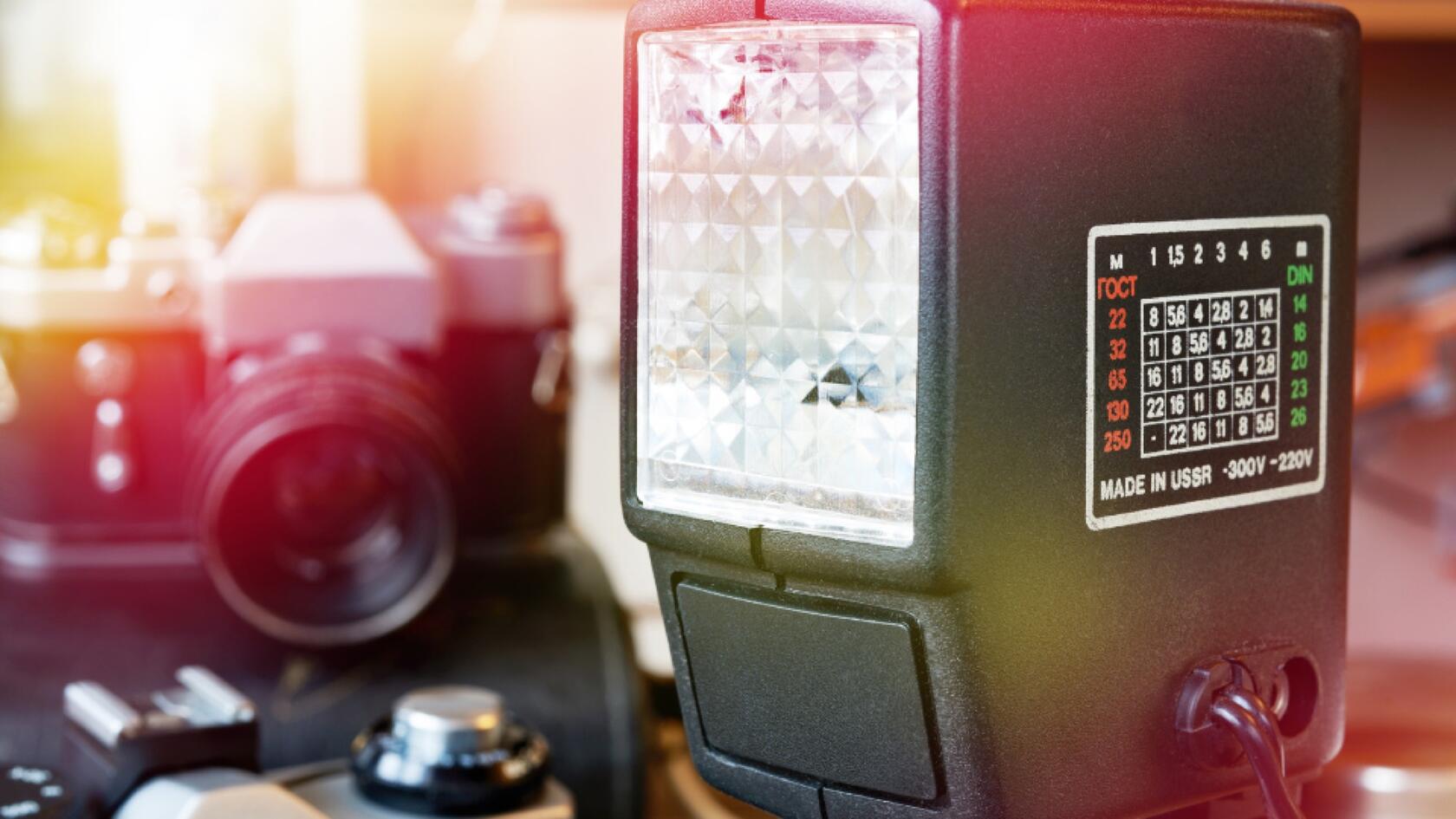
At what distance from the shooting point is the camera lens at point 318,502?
61 cm

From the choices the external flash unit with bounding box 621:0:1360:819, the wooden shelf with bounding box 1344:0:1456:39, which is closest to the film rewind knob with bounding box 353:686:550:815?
the external flash unit with bounding box 621:0:1360:819

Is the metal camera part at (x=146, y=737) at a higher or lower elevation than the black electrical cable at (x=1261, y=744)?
lower

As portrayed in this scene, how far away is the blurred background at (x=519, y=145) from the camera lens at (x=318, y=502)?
0.10 m

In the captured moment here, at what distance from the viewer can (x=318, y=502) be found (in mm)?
654

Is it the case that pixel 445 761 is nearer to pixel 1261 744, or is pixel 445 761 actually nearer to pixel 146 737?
pixel 146 737

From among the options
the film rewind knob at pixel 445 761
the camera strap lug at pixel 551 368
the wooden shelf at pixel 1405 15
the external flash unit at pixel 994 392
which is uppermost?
the wooden shelf at pixel 1405 15

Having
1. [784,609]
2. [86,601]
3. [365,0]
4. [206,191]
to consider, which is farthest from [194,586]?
[784,609]

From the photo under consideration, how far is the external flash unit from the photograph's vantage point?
0.25 m

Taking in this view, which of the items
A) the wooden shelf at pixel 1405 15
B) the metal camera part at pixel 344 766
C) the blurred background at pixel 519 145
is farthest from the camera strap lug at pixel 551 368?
the wooden shelf at pixel 1405 15

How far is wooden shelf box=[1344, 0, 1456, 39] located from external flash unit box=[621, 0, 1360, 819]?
50 cm

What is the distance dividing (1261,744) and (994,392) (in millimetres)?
83

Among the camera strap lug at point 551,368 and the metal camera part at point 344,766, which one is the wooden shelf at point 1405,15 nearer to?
the camera strap lug at point 551,368

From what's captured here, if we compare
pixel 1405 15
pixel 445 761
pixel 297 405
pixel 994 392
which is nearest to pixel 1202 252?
pixel 994 392

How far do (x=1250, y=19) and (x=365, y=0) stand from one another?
2.06 feet
